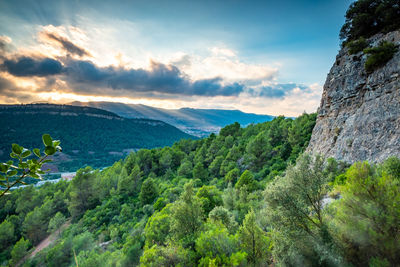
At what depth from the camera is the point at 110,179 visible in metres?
45.9

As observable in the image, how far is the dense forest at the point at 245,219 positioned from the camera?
8844mm

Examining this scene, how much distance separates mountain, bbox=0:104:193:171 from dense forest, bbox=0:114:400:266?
7963cm

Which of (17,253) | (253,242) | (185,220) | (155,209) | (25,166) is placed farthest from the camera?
(155,209)

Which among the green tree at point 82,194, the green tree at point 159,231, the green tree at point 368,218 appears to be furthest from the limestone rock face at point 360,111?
the green tree at point 82,194

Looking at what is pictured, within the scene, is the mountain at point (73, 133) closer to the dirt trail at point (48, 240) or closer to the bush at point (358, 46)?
the dirt trail at point (48, 240)

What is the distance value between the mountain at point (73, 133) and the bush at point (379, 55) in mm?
125852

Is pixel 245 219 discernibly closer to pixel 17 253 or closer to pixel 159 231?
pixel 159 231

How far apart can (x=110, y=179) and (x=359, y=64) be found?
52.2 m

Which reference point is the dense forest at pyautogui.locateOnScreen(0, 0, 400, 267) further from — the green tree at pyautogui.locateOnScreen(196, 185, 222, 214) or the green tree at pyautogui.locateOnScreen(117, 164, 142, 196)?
the green tree at pyautogui.locateOnScreen(117, 164, 142, 196)

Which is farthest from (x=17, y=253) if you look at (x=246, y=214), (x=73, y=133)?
(x=73, y=133)

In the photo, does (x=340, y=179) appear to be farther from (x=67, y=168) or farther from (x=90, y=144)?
(x=90, y=144)

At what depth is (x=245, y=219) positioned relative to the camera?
41.2 ft

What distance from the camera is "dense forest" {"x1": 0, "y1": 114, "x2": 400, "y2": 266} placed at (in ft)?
29.0

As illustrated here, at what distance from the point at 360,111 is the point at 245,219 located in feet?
66.0
